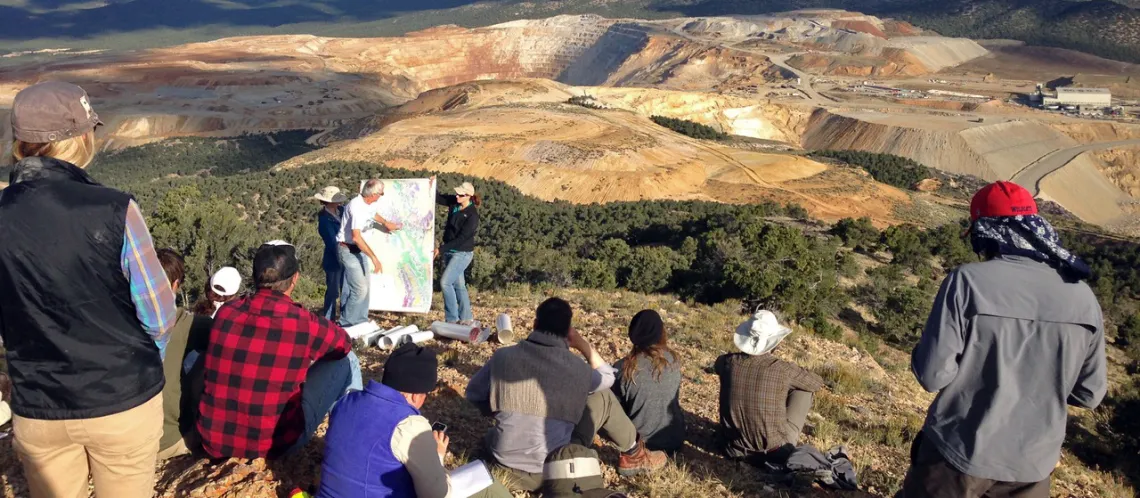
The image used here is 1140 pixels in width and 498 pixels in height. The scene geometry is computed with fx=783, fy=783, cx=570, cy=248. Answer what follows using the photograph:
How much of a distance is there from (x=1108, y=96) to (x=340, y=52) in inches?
3985

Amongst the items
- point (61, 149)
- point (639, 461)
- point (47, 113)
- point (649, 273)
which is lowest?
point (649, 273)

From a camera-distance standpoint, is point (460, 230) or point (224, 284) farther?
point (460, 230)

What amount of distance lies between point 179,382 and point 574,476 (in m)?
2.57

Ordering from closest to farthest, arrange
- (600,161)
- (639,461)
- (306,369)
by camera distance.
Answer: (306,369)
(639,461)
(600,161)

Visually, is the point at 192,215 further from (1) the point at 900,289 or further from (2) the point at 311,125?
(2) the point at 311,125

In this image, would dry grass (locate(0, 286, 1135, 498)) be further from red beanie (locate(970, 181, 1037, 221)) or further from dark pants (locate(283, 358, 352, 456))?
red beanie (locate(970, 181, 1037, 221))

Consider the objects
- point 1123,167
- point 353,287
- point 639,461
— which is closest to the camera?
point 639,461

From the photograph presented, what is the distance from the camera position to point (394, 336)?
8.85 metres

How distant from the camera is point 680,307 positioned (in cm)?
1320

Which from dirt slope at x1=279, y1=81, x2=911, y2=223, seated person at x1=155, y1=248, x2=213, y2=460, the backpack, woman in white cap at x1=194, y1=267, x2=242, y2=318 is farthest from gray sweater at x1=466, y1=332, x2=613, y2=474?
dirt slope at x1=279, y1=81, x2=911, y2=223

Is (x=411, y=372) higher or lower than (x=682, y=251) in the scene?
higher

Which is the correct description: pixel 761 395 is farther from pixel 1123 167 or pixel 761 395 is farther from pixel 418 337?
pixel 1123 167

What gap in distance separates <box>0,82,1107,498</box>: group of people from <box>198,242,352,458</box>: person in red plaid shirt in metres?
0.01

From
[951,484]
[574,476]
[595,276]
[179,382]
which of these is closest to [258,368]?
[179,382]
